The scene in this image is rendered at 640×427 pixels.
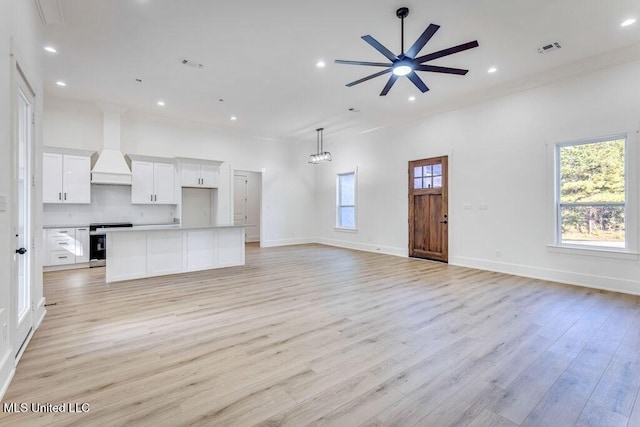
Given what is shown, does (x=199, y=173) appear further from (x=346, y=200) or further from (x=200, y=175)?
(x=346, y=200)

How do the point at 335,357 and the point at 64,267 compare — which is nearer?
the point at 335,357

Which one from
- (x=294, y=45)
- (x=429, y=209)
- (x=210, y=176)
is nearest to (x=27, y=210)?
(x=294, y=45)

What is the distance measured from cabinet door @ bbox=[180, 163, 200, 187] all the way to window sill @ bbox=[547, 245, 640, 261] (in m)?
7.47

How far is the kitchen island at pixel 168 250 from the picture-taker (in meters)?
4.86

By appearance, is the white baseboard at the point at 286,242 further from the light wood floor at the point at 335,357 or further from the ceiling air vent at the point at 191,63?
the ceiling air vent at the point at 191,63

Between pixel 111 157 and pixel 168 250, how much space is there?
8.88ft

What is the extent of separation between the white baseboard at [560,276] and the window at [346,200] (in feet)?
11.7

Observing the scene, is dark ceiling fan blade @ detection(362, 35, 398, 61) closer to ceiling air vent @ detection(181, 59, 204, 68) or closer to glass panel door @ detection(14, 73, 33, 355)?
ceiling air vent @ detection(181, 59, 204, 68)

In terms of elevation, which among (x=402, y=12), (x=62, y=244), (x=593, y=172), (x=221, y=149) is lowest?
(x=62, y=244)

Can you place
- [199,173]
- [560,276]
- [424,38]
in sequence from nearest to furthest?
[424,38]
[560,276]
[199,173]

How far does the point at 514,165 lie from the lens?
17.9 feet

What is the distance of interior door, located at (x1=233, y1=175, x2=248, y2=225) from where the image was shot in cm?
1033

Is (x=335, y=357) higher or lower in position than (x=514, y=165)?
lower

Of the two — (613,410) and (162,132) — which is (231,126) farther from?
(613,410)
